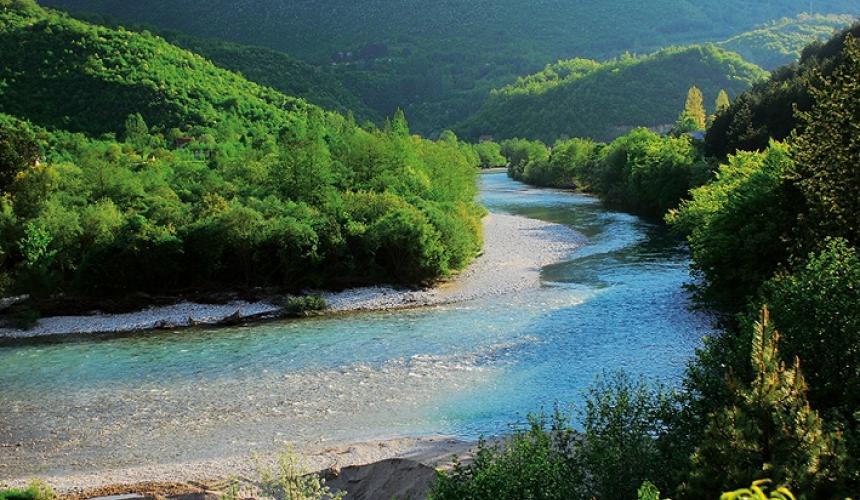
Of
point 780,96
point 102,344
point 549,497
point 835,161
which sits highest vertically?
point 780,96

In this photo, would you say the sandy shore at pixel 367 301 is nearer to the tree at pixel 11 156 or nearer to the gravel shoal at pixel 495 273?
the gravel shoal at pixel 495 273

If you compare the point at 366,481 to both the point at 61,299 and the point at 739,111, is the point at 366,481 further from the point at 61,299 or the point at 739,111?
the point at 739,111

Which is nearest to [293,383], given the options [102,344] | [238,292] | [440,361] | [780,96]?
[440,361]

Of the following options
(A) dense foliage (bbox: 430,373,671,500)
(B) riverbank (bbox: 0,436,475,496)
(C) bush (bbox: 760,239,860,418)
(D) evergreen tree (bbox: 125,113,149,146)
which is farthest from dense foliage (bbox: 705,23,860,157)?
(A) dense foliage (bbox: 430,373,671,500)

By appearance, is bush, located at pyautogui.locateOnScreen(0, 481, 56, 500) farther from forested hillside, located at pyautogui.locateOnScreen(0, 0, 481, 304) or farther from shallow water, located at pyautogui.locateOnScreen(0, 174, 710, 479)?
forested hillside, located at pyautogui.locateOnScreen(0, 0, 481, 304)

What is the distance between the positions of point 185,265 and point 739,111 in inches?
2294

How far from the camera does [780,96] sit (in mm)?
74750

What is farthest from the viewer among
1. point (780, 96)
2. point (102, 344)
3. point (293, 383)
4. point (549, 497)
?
point (780, 96)

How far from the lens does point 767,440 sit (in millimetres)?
10023

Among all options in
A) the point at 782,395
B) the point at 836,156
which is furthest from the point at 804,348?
the point at 836,156

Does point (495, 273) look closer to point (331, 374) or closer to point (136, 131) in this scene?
point (331, 374)

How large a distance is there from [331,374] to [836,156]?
2020 cm

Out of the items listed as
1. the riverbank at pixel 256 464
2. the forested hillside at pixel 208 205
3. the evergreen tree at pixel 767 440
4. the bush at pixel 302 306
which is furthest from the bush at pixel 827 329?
the forested hillside at pixel 208 205

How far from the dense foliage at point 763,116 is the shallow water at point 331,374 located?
30560 mm
